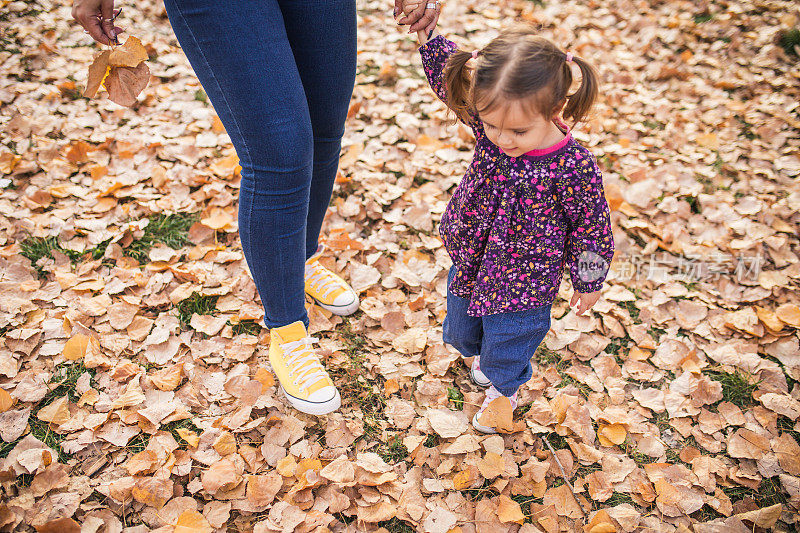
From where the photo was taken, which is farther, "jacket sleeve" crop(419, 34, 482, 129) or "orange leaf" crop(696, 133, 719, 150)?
"orange leaf" crop(696, 133, 719, 150)

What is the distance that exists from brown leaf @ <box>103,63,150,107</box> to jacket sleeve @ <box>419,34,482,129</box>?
2.60ft

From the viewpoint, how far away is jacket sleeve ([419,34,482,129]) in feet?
4.64

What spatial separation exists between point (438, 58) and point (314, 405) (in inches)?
47.7

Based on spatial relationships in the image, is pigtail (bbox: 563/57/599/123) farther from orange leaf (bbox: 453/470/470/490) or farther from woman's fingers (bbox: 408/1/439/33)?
orange leaf (bbox: 453/470/470/490)

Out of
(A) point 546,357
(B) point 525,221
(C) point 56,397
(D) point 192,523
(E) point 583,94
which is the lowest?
(A) point 546,357

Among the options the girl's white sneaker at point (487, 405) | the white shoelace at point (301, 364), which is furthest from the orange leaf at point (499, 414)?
the white shoelace at point (301, 364)

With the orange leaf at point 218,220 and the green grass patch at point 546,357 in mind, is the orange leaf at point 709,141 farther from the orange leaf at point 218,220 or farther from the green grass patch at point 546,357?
the orange leaf at point 218,220

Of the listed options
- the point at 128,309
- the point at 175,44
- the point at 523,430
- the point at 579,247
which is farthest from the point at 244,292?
the point at 175,44

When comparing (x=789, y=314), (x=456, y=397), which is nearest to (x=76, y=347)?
(x=456, y=397)

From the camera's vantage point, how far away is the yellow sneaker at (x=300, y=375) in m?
1.79

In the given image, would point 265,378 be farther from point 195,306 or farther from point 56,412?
point 56,412

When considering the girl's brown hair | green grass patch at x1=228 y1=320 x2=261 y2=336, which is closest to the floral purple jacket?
the girl's brown hair

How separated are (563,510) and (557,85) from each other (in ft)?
4.28

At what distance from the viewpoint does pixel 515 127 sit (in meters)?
1.26
